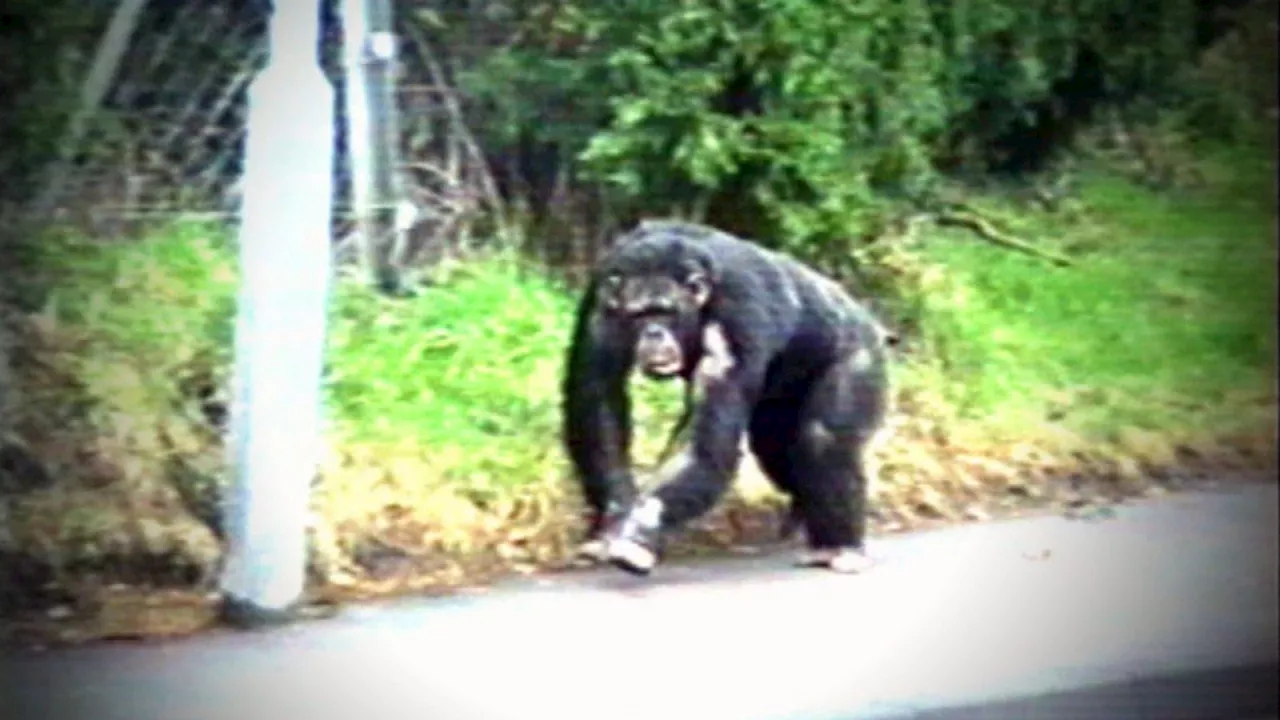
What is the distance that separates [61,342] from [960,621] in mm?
1064

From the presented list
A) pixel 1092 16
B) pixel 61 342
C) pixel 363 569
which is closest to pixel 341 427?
pixel 363 569

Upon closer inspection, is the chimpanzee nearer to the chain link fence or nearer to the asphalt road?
the asphalt road

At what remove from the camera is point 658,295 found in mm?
2197

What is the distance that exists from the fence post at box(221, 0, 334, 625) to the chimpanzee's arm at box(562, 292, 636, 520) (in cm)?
27

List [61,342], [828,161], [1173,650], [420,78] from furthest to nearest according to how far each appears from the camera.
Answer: [1173,650], [828,161], [420,78], [61,342]

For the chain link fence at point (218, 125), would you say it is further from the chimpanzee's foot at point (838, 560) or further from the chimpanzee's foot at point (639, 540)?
the chimpanzee's foot at point (838, 560)

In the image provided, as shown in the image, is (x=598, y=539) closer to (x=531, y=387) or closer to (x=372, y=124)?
(x=531, y=387)

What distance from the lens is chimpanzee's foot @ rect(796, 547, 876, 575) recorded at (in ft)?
7.55

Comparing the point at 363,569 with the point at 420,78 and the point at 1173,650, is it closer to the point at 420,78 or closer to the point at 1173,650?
the point at 420,78

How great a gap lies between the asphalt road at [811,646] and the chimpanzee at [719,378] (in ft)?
0.24

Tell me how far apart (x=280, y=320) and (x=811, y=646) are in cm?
71

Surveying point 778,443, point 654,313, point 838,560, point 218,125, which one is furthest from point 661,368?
point 218,125

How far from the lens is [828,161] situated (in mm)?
2279

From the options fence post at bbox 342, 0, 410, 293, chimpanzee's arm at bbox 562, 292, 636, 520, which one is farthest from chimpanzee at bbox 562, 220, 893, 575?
fence post at bbox 342, 0, 410, 293
